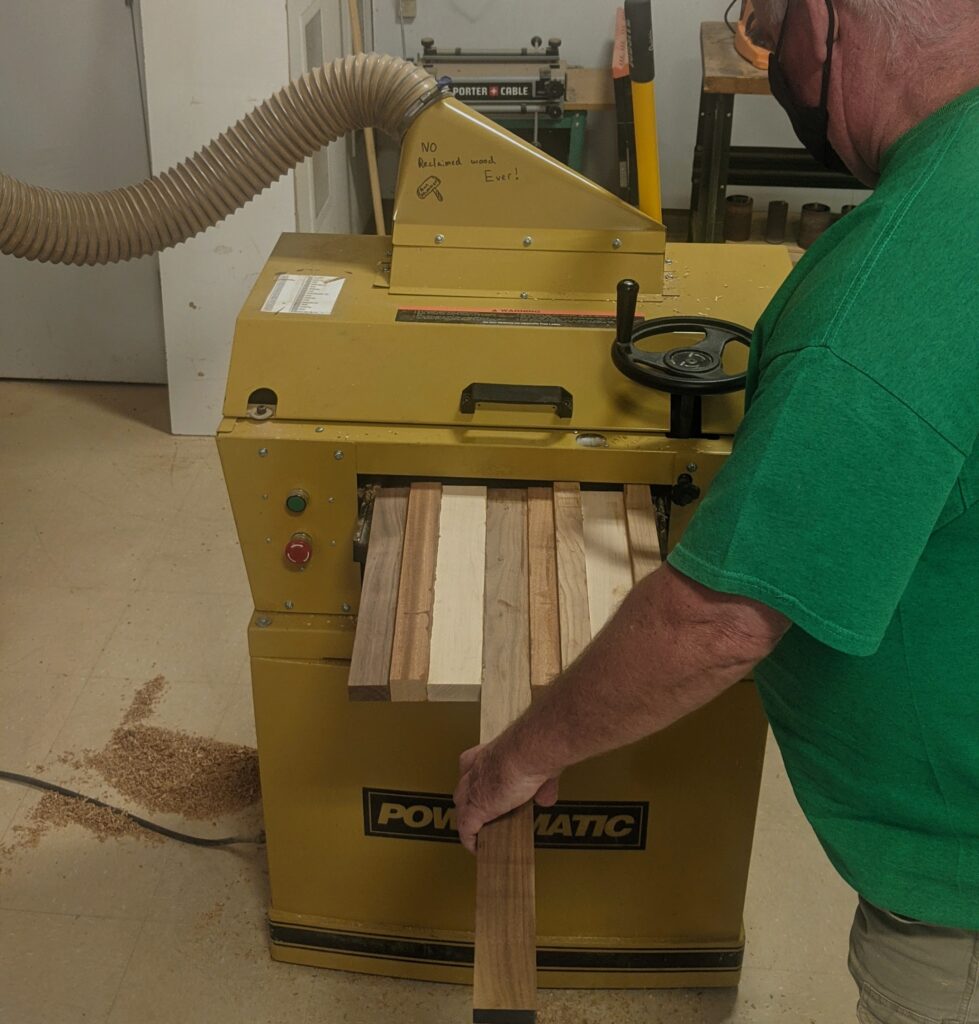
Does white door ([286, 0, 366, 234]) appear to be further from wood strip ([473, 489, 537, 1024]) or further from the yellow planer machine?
wood strip ([473, 489, 537, 1024])

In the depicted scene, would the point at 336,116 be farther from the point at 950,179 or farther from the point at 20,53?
the point at 20,53

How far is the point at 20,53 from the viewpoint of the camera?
330 centimetres

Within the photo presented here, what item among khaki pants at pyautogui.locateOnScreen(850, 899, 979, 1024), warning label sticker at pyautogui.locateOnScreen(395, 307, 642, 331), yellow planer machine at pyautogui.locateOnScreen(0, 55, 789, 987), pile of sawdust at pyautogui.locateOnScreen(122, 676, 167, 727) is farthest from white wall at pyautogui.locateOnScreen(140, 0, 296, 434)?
khaki pants at pyautogui.locateOnScreen(850, 899, 979, 1024)

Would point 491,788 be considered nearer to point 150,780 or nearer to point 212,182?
point 212,182

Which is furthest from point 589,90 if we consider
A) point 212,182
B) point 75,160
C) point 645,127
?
point 212,182

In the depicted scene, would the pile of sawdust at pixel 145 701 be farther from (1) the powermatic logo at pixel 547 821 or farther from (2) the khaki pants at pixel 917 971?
(2) the khaki pants at pixel 917 971

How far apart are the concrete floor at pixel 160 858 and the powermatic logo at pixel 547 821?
0.32m

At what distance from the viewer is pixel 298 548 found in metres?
1.59

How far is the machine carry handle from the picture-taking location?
4.98ft

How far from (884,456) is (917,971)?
65 centimetres

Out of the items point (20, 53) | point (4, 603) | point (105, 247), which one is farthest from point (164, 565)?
point (20, 53)

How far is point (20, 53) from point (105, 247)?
1.81 meters

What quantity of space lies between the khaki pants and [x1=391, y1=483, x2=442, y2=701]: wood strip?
0.54 metres

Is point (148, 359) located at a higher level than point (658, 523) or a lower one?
lower
